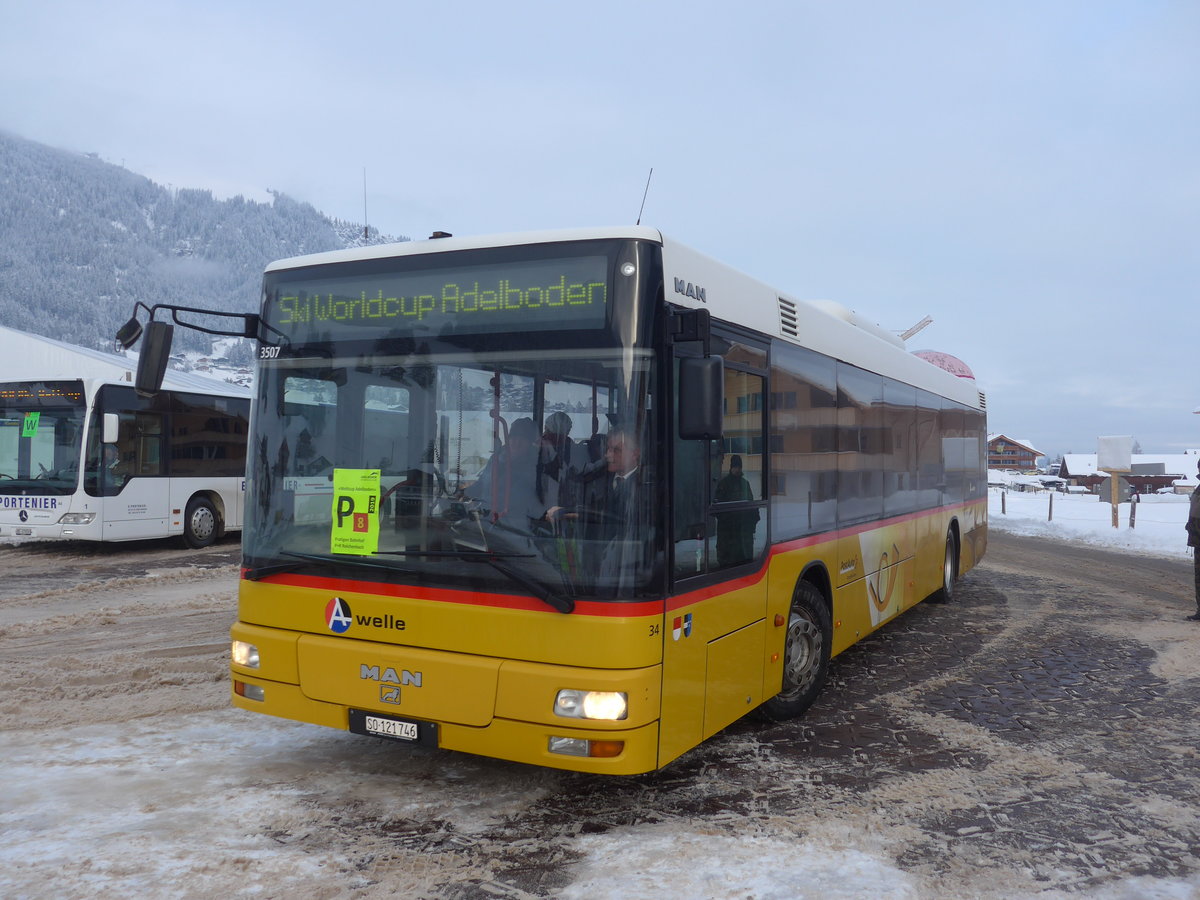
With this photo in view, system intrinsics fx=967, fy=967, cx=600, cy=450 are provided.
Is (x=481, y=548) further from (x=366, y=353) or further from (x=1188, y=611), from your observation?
(x=1188, y=611)

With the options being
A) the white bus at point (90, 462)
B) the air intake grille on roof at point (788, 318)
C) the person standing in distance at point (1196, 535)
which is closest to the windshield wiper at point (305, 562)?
the air intake grille on roof at point (788, 318)

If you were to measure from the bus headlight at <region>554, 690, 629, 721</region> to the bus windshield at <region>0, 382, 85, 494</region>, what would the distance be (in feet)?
44.8

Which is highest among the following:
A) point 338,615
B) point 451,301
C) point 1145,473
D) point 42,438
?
point 1145,473

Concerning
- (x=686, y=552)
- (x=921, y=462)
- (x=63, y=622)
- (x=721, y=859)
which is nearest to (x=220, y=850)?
(x=721, y=859)

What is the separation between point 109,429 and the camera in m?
14.9

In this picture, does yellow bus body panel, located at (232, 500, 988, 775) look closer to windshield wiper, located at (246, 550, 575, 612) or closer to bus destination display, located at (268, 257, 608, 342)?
windshield wiper, located at (246, 550, 575, 612)

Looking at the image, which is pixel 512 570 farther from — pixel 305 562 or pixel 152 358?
pixel 152 358

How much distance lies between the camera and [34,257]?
17988cm

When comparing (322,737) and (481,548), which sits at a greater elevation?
(481,548)

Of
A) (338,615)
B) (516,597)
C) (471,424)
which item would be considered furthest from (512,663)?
(471,424)

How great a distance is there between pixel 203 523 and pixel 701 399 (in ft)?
50.0

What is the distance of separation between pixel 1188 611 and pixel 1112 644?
3.06 metres

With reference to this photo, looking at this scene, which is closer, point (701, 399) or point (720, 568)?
point (701, 399)

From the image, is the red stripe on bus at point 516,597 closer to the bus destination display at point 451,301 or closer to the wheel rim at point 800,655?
the wheel rim at point 800,655
